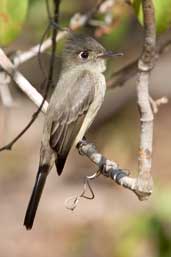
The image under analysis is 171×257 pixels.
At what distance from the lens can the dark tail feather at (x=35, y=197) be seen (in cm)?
470

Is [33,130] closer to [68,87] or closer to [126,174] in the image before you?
[68,87]

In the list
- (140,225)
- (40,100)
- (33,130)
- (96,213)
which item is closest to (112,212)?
(96,213)

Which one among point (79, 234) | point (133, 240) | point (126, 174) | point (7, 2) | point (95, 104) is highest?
point (7, 2)

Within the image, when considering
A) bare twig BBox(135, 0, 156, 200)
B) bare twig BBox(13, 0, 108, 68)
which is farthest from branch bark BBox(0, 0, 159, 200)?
bare twig BBox(13, 0, 108, 68)

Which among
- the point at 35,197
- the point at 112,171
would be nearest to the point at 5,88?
the point at 35,197

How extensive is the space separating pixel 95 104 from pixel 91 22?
593mm

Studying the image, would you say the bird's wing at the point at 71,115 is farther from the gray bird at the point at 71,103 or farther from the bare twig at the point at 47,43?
the bare twig at the point at 47,43

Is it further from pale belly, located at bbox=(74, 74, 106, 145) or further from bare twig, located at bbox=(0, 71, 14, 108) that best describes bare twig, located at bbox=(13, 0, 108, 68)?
pale belly, located at bbox=(74, 74, 106, 145)

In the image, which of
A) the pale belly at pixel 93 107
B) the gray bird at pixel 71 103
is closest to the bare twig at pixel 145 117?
the gray bird at pixel 71 103

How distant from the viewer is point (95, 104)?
16.9 ft

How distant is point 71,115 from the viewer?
5047 millimetres

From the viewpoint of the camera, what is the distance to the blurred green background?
7402 mm

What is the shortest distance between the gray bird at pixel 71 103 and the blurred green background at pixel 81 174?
977 mm

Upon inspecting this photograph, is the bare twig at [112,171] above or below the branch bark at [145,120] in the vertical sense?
below
